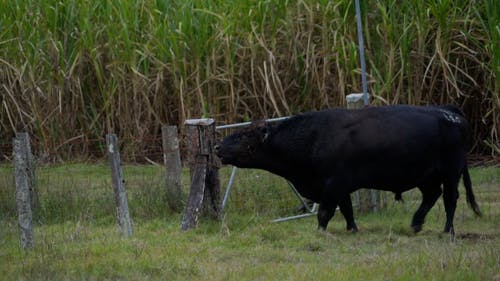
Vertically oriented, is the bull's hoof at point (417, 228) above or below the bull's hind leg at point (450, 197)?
below

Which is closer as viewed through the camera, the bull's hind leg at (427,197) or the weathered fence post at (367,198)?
the bull's hind leg at (427,197)

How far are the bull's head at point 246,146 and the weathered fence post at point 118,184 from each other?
127 cm

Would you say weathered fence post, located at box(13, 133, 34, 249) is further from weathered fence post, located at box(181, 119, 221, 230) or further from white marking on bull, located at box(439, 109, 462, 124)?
white marking on bull, located at box(439, 109, 462, 124)

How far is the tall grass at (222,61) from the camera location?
1504 cm

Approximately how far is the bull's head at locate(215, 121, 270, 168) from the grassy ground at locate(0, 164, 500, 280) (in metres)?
0.59

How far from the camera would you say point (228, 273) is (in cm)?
807

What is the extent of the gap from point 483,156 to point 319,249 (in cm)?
635

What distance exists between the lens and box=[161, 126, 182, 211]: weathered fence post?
11461mm

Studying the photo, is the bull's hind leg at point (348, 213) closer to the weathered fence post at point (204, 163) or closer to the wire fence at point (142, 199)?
the wire fence at point (142, 199)

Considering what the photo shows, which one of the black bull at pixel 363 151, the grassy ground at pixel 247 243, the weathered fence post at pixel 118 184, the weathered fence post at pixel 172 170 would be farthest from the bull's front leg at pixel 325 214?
the weathered fence post at pixel 118 184

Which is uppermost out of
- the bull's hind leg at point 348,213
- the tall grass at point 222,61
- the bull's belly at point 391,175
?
the tall grass at point 222,61

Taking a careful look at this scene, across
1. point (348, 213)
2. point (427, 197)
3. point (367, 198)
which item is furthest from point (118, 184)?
point (367, 198)

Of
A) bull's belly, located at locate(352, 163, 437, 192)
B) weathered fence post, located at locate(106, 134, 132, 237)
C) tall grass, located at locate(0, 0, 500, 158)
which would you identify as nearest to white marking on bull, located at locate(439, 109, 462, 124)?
bull's belly, located at locate(352, 163, 437, 192)

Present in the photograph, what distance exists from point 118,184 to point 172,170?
1.73m
